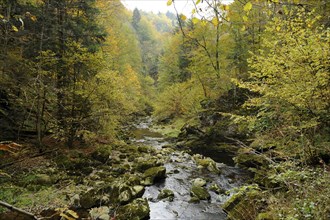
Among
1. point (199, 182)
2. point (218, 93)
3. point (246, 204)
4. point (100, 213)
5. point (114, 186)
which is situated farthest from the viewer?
point (218, 93)

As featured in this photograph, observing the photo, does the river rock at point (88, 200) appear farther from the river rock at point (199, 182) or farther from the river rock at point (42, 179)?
the river rock at point (199, 182)

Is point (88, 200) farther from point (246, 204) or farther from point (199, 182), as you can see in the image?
point (246, 204)

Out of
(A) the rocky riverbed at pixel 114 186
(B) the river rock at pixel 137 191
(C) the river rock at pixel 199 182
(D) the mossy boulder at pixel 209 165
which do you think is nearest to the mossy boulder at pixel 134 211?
(A) the rocky riverbed at pixel 114 186

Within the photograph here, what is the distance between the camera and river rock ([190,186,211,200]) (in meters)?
8.00

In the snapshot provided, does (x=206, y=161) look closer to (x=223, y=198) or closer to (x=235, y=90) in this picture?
(x=223, y=198)

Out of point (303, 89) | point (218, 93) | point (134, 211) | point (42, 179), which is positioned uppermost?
point (303, 89)

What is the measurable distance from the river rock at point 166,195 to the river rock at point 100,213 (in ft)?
6.64

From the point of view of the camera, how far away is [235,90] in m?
18.2

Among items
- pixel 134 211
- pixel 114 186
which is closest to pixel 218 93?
pixel 114 186

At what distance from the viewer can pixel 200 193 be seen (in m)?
8.13

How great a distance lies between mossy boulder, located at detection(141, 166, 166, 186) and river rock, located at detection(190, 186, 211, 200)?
1.76 meters

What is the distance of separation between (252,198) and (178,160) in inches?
269

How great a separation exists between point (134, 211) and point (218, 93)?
15.5 metres

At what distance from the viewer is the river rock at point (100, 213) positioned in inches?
255
